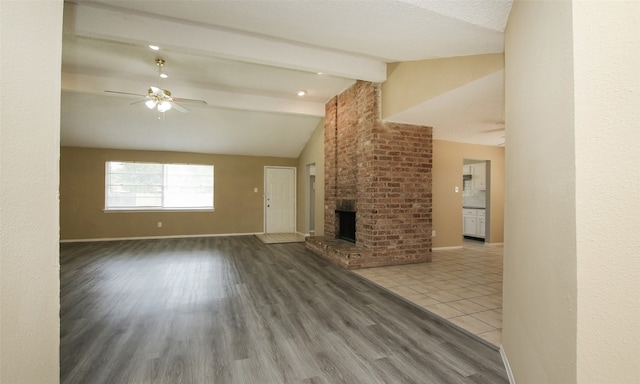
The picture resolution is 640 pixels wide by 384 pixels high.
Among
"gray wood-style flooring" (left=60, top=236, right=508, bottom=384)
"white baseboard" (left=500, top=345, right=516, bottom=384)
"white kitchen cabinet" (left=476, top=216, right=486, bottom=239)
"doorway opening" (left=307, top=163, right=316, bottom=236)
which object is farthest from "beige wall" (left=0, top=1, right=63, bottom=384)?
"white kitchen cabinet" (left=476, top=216, right=486, bottom=239)

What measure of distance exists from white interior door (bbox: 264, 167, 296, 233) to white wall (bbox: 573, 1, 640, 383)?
7.40 m

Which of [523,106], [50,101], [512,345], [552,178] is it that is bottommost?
[512,345]

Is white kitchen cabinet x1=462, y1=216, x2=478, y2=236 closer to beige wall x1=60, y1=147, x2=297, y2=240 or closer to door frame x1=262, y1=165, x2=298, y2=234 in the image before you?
door frame x1=262, y1=165, x2=298, y2=234

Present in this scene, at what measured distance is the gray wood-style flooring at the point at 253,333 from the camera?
1.67 m

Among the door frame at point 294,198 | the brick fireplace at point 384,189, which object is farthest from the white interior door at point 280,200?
the brick fireplace at point 384,189

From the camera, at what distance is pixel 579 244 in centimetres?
83

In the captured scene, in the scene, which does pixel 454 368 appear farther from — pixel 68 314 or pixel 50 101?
pixel 68 314

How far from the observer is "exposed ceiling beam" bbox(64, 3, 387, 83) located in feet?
8.36

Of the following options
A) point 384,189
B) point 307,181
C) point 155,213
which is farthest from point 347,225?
point 155,213

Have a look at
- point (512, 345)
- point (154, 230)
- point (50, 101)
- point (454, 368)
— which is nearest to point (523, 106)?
point (512, 345)

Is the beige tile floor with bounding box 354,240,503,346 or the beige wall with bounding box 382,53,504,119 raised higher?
the beige wall with bounding box 382,53,504,119

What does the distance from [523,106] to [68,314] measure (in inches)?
150

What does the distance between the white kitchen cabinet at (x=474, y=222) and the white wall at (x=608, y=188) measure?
20.7ft

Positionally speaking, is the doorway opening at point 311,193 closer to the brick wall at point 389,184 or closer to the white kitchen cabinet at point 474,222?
the brick wall at point 389,184
